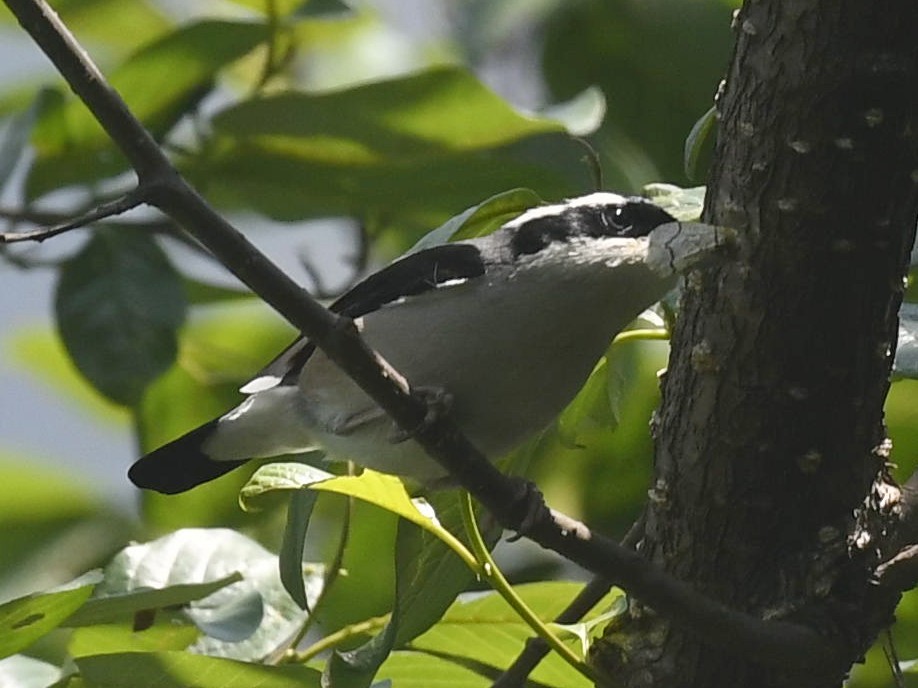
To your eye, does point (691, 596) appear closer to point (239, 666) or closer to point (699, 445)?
point (699, 445)

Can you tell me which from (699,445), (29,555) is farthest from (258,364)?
(699,445)

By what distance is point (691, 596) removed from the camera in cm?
147

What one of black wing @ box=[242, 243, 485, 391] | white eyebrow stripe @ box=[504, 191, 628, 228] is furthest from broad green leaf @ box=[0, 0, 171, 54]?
white eyebrow stripe @ box=[504, 191, 628, 228]

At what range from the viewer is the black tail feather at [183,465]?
232cm

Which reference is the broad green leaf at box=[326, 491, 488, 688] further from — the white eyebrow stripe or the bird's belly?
the white eyebrow stripe

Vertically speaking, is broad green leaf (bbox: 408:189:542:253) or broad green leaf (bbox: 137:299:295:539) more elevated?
broad green leaf (bbox: 408:189:542:253)

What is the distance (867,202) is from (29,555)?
205 centimetres

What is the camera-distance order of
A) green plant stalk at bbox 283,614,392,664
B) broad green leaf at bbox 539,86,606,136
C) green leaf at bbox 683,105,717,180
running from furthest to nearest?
broad green leaf at bbox 539,86,606,136 < green plant stalk at bbox 283,614,392,664 < green leaf at bbox 683,105,717,180

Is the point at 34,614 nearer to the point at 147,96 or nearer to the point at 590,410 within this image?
the point at 590,410

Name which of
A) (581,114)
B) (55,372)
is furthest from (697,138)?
(55,372)

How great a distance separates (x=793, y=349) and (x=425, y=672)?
78 centimetres

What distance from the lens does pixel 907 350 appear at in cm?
166

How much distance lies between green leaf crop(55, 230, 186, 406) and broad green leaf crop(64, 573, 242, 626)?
808 millimetres

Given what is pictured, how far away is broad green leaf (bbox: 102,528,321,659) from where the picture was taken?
1990 mm
